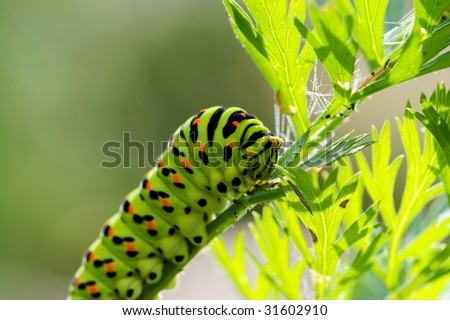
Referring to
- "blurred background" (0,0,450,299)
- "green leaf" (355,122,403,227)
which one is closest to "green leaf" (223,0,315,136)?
"green leaf" (355,122,403,227)

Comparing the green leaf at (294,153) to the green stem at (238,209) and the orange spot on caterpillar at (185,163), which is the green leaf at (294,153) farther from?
the orange spot on caterpillar at (185,163)

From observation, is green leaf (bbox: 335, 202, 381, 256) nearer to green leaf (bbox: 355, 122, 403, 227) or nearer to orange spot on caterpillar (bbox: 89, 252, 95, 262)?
green leaf (bbox: 355, 122, 403, 227)

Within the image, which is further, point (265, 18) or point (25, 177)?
point (25, 177)

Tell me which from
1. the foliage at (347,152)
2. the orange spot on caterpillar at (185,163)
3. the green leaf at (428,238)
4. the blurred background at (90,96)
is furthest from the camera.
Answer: the blurred background at (90,96)

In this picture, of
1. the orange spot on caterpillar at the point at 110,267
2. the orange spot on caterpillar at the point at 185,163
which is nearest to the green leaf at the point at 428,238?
the orange spot on caterpillar at the point at 185,163

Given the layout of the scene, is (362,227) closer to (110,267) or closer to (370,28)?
(370,28)
